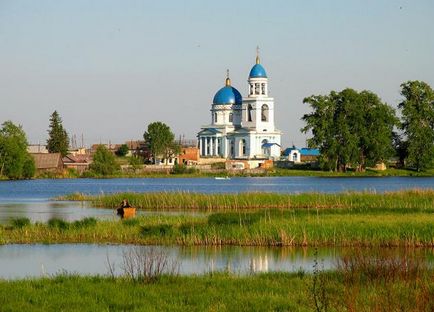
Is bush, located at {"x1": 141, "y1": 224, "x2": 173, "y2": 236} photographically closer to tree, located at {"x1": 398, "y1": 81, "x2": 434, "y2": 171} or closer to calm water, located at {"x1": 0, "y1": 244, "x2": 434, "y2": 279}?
calm water, located at {"x1": 0, "y1": 244, "x2": 434, "y2": 279}

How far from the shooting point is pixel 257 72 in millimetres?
127562

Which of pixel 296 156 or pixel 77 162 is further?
pixel 296 156

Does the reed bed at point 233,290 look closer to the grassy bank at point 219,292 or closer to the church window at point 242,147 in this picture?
the grassy bank at point 219,292

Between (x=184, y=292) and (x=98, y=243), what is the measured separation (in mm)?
11755

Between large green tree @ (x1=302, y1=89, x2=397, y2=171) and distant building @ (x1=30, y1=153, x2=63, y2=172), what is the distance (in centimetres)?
2851

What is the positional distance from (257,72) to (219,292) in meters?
111

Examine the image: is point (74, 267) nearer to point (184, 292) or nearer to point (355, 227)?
point (184, 292)

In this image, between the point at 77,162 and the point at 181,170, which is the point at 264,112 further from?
the point at 77,162

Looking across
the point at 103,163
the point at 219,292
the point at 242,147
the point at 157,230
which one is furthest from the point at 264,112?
the point at 219,292

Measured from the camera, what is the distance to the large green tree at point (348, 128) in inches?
3937

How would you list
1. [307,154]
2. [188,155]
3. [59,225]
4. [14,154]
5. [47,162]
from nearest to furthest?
[59,225] → [14,154] → [47,162] → [188,155] → [307,154]

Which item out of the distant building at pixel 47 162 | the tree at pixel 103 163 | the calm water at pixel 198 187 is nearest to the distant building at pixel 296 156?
the tree at pixel 103 163

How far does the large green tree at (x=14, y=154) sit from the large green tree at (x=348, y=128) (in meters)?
29.9

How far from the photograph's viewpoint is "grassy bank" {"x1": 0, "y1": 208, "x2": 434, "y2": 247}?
27516 millimetres
